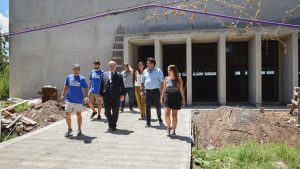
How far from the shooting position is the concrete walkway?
20.7ft

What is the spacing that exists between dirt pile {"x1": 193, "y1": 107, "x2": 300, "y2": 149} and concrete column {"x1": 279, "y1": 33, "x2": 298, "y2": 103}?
4680 mm

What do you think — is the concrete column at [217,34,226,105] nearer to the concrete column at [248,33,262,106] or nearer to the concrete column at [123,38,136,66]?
the concrete column at [248,33,262,106]

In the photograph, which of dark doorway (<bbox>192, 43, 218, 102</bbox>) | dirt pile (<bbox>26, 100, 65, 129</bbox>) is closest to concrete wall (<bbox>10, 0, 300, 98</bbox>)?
dirt pile (<bbox>26, 100, 65, 129</bbox>)

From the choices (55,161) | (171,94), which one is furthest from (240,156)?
(55,161)

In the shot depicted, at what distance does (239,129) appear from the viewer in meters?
9.79

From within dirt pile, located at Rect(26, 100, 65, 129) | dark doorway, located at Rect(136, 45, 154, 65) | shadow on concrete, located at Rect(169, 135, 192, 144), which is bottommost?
shadow on concrete, located at Rect(169, 135, 192, 144)

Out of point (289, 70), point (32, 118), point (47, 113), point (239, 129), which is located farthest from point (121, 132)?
point (289, 70)

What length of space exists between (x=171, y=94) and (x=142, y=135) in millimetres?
1452

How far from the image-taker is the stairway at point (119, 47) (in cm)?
1667

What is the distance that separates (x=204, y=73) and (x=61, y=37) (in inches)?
406

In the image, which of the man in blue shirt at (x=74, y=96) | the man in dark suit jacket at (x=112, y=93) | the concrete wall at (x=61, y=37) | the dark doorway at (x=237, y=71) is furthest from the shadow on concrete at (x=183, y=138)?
the dark doorway at (x=237, y=71)

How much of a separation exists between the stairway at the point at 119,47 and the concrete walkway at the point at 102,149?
726 centimetres

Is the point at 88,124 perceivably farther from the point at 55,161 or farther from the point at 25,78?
the point at 25,78

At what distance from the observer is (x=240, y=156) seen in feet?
23.6
